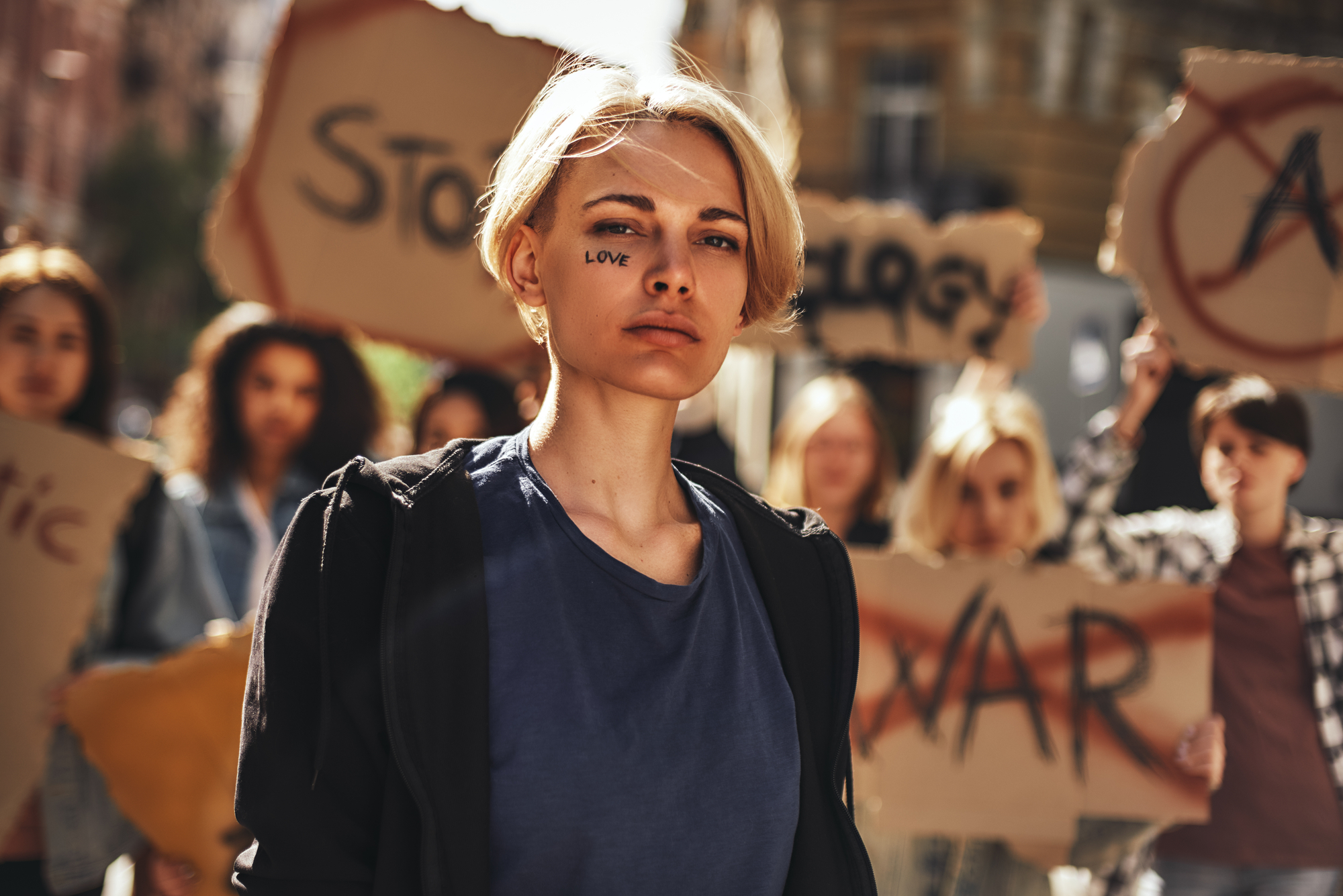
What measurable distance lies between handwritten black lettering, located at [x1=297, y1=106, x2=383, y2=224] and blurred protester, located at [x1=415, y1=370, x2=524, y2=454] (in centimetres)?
57

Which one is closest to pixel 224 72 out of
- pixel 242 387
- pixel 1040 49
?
pixel 1040 49

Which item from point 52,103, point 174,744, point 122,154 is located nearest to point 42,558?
point 174,744

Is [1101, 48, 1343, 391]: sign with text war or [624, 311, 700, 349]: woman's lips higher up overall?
[1101, 48, 1343, 391]: sign with text war

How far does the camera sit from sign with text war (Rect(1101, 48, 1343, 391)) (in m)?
2.66

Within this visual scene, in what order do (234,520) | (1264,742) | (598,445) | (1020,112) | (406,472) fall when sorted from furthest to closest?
(1020,112)
(234,520)
(1264,742)
(598,445)
(406,472)

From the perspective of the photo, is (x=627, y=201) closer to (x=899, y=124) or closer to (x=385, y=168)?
(x=385, y=168)

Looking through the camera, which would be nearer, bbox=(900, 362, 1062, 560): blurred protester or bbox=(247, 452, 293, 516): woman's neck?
bbox=(900, 362, 1062, 560): blurred protester

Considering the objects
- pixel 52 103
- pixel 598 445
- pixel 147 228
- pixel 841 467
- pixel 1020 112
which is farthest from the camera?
pixel 147 228

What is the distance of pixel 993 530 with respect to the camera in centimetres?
280

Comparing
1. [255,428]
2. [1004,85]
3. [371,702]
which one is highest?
[1004,85]

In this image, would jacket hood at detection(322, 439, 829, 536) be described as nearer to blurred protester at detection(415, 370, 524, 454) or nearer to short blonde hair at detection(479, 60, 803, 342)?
short blonde hair at detection(479, 60, 803, 342)

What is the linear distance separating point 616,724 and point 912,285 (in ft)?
7.84

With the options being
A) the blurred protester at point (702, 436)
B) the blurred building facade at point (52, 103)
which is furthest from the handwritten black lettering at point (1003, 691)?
the blurred building facade at point (52, 103)

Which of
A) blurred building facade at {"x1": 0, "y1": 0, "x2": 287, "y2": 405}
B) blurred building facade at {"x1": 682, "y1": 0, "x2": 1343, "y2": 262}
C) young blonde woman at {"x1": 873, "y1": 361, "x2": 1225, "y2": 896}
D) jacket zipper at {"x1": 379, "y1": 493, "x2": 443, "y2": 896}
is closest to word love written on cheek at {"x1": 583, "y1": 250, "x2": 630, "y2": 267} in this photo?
jacket zipper at {"x1": 379, "y1": 493, "x2": 443, "y2": 896}
